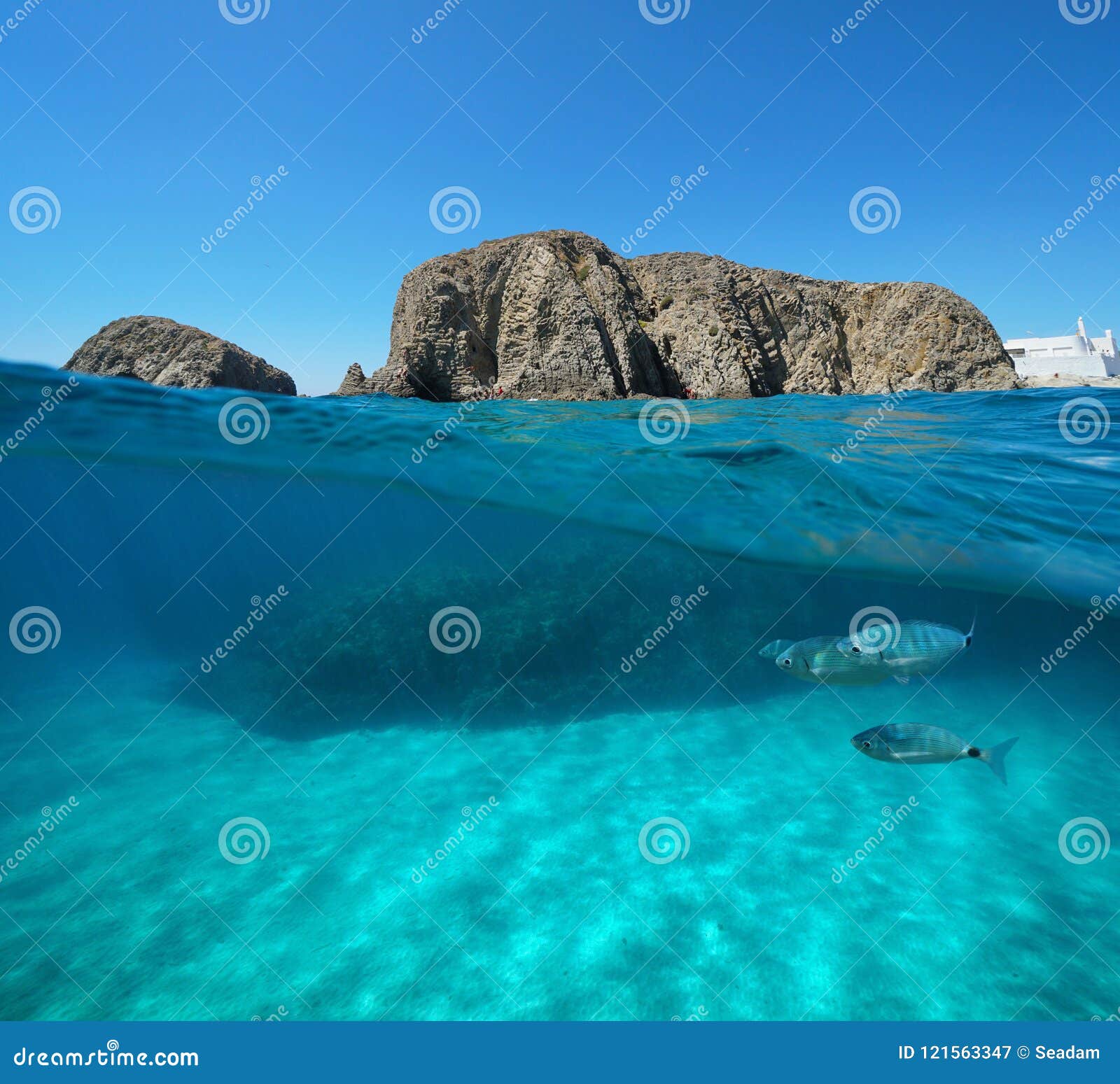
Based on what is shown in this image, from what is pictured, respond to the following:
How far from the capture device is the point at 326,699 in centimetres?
1028

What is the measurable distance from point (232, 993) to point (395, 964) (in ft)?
4.45

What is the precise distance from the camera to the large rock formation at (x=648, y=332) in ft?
76.6

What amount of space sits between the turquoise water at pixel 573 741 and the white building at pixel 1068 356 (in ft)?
128

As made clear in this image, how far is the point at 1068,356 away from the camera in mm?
50125

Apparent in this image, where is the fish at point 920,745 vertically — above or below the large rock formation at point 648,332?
below

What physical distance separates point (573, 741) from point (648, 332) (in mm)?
21215

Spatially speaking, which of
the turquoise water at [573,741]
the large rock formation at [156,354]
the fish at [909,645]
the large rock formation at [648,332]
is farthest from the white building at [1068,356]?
the large rock formation at [156,354]

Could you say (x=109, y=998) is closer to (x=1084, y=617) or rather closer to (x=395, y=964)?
(x=395, y=964)

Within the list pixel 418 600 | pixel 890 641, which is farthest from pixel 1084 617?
pixel 418 600

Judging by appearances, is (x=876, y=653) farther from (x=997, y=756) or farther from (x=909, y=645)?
(x=997, y=756)

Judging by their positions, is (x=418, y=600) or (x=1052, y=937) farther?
(x=418, y=600)

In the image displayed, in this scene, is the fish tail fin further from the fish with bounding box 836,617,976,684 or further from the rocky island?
the rocky island

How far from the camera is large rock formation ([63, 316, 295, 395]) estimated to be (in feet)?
67.9

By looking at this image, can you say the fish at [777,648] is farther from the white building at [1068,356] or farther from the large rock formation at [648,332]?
the white building at [1068,356]
